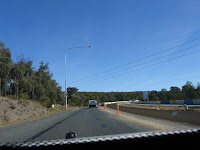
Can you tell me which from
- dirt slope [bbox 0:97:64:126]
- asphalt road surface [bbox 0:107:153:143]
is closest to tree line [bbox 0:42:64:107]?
dirt slope [bbox 0:97:64:126]

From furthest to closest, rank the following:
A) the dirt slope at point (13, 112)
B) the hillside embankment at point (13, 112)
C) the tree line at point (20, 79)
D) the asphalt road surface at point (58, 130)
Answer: the tree line at point (20, 79) < the dirt slope at point (13, 112) < the hillside embankment at point (13, 112) < the asphalt road surface at point (58, 130)

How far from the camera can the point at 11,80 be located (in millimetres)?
41250

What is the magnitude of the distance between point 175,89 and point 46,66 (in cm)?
13360

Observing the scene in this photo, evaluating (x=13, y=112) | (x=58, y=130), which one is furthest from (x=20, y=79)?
(x=58, y=130)

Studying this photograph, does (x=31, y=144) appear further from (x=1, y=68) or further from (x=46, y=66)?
(x=46, y=66)

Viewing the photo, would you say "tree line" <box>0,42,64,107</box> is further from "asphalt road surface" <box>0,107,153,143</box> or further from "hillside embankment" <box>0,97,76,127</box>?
"asphalt road surface" <box>0,107,153,143</box>

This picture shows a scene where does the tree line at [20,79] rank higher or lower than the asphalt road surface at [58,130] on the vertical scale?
higher

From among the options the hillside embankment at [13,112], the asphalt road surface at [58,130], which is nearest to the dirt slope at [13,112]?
the hillside embankment at [13,112]

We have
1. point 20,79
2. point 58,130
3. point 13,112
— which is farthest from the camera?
point 20,79

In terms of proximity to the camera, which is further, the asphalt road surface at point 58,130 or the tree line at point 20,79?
the tree line at point 20,79

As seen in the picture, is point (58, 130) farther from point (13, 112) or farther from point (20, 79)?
point (20, 79)

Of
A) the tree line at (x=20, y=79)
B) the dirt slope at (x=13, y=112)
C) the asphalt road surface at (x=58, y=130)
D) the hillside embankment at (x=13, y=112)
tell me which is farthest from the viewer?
the tree line at (x=20, y=79)

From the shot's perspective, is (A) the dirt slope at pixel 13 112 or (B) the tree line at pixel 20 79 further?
(B) the tree line at pixel 20 79

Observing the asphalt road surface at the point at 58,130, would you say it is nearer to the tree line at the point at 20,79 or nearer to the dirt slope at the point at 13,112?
the dirt slope at the point at 13,112
